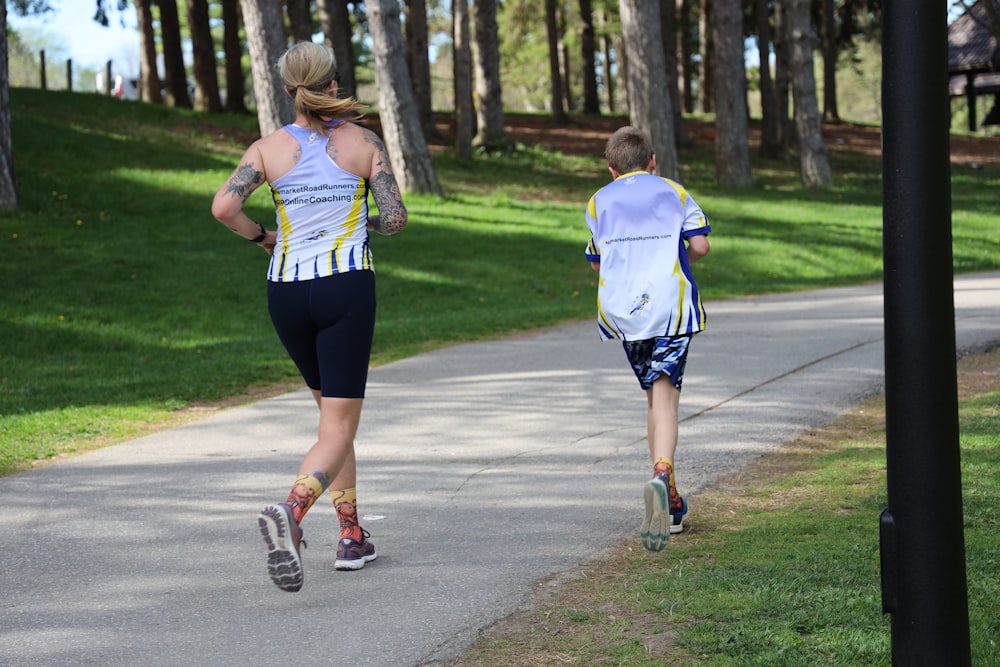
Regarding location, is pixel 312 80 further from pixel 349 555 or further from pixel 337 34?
pixel 337 34

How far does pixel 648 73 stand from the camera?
22.3 m

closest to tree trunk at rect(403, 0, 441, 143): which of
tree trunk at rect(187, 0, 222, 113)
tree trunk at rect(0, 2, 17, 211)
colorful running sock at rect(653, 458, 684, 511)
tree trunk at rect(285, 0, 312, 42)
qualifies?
tree trunk at rect(285, 0, 312, 42)

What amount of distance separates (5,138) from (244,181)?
14.0m

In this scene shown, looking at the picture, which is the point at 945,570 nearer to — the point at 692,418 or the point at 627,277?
the point at 627,277

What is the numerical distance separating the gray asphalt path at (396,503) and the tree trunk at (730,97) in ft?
49.8

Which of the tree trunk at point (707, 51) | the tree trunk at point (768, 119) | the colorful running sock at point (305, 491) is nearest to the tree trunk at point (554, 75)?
the tree trunk at point (707, 51)

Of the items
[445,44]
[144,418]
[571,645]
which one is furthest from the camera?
[445,44]

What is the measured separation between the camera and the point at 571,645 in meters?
4.14

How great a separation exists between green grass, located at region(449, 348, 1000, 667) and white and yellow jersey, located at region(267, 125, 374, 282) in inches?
60.5

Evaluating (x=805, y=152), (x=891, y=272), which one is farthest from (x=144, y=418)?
(x=805, y=152)

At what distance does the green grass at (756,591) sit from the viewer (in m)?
3.96

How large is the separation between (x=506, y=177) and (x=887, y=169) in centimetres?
2128

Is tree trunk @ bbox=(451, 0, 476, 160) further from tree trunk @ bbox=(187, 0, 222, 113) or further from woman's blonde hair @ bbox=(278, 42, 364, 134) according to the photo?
woman's blonde hair @ bbox=(278, 42, 364, 134)

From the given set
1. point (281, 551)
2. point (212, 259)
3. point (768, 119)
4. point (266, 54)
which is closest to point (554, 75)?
point (768, 119)
